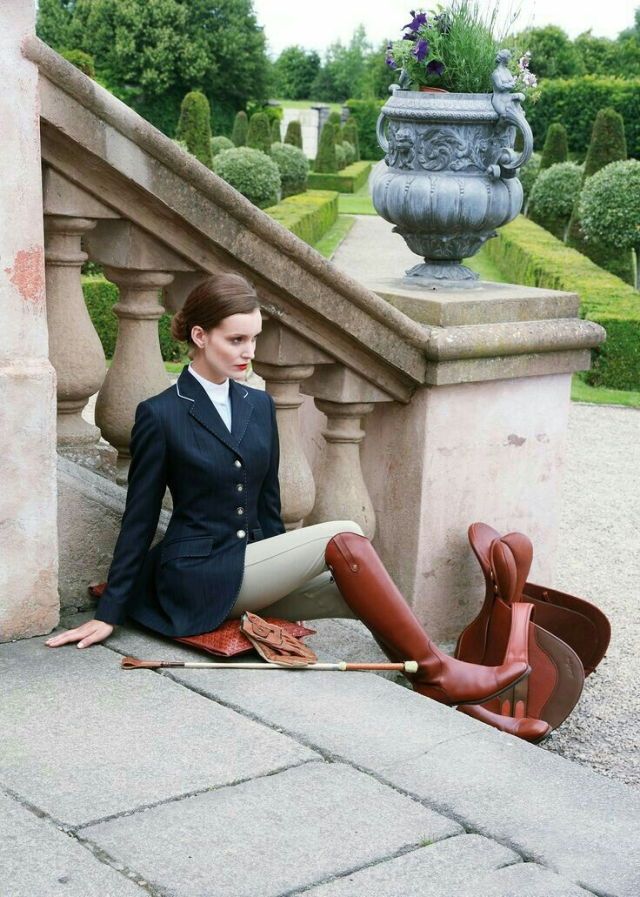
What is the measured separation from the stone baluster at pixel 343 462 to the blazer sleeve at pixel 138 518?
82 cm

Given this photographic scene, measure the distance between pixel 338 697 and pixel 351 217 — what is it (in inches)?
1035

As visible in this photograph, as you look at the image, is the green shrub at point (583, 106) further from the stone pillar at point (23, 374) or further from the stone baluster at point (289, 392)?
the stone pillar at point (23, 374)

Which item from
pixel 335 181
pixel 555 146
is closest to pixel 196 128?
pixel 555 146

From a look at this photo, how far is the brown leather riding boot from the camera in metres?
3.24

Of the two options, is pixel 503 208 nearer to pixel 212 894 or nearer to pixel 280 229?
pixel 280 229

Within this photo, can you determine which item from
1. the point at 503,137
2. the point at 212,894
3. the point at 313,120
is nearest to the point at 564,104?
the point at 313,120

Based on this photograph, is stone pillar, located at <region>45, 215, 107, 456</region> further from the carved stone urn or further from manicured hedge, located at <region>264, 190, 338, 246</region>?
manicured hedge, located at <region>264, 190, 338, 246</region>

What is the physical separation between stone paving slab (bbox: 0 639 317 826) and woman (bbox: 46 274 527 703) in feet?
0.72

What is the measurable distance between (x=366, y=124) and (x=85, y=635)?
2025 inches

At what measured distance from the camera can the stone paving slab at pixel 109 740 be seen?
7.86ft

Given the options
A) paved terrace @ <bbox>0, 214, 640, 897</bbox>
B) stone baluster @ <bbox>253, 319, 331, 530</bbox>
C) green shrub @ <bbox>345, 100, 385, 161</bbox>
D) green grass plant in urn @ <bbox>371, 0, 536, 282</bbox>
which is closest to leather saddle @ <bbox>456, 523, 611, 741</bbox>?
stone baluster @ <bbox>253, 319, 331, 530</bbox>

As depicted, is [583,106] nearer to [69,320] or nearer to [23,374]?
[69,320]

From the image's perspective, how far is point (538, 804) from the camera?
2475 millimetres

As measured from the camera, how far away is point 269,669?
312cm
